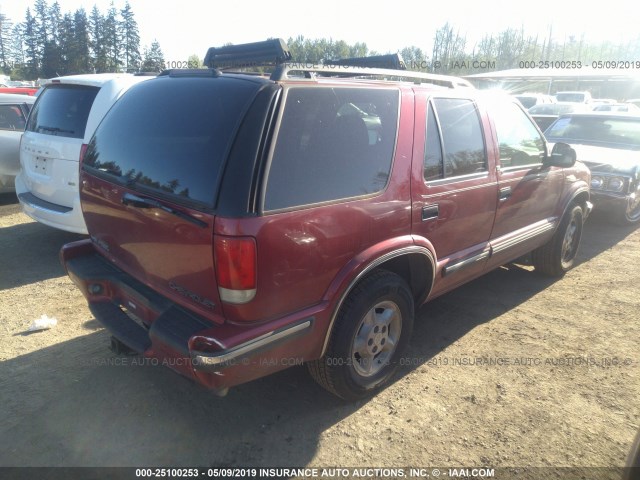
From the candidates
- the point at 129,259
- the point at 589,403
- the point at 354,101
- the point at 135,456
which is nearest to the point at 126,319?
the point at 129,259

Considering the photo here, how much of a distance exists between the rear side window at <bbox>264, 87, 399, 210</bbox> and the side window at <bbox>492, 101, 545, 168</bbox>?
1.34 meters

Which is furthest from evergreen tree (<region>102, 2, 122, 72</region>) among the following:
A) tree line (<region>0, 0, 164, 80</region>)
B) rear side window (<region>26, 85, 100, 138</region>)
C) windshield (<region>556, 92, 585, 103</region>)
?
rear side window (<region>26, 85, 100, 138</region>)

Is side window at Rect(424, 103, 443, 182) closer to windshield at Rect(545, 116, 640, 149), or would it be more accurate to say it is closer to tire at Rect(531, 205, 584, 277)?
tire at Rect(531, 205, 584, 277)

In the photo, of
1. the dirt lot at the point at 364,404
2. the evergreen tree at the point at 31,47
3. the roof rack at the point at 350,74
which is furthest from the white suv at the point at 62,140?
the evergreen tree at the point at 31,47

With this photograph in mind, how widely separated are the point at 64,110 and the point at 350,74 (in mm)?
3401

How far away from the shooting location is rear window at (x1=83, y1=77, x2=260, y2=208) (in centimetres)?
225

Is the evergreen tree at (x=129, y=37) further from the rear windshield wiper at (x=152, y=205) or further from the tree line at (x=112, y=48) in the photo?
the rear windshield wiper at (x=152, y=205)

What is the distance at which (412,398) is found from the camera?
3.02 meters

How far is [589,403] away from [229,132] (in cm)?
278

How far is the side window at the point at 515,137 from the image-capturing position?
3.76 meters

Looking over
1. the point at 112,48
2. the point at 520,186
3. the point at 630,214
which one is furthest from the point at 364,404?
the point at 112,48

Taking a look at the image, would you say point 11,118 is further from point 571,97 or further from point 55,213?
point 571,97

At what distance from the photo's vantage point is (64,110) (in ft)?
15.9

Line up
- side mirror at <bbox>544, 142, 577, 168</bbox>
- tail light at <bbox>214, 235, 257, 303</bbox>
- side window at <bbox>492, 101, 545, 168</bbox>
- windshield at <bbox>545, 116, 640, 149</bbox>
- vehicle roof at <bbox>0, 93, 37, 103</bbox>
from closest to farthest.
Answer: tail light at <bbox>214, 235, 257, 303</bbox> → side window at <bbox>492, 101, 545, 168</bbox> → side mirror at <bbox>544, 142, 577, 168</bbox> → vehicle roof at <bbox>0, 93, 37, 103</bbox> → windshield at <bbox>545, 116, 640, 149</bbox>
